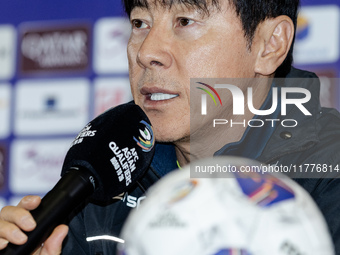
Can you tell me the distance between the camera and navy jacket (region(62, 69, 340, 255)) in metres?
1.12

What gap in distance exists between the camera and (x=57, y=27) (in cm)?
249

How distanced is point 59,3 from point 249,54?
145cm

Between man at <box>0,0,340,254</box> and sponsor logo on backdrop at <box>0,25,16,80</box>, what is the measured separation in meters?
1.33

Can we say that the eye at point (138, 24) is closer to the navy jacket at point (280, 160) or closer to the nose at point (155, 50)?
the nose at point (155, 50)

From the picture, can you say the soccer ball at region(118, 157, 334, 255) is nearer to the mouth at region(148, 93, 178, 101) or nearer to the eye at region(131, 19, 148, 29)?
the mouth at region(148, 93, 178, 101)

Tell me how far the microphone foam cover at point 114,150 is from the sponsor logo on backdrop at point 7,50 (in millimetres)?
1659

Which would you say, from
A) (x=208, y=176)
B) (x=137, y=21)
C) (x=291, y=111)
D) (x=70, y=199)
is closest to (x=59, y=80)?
(x=137, y=21)

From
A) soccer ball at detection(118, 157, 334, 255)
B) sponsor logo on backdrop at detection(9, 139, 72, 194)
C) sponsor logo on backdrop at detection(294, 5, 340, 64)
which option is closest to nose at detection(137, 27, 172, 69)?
soccer ball at detection(118, 157, 334, 255)

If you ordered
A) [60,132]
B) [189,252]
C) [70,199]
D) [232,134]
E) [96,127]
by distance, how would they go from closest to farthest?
[189,252] < [70,199] < [96,127] < [232,134] < [60,132]

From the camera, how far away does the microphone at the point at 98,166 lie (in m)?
0.78

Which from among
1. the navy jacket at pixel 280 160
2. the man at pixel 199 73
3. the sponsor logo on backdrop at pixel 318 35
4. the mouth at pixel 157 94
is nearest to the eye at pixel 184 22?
the man at pixel 199 73

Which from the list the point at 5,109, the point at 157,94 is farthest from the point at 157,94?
the point at 5,109

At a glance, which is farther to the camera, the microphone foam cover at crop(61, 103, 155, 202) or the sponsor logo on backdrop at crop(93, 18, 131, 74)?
the sponsor logo on backdrop at crop(93, 18, 131, 74)

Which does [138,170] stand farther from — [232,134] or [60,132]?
[60,132]
